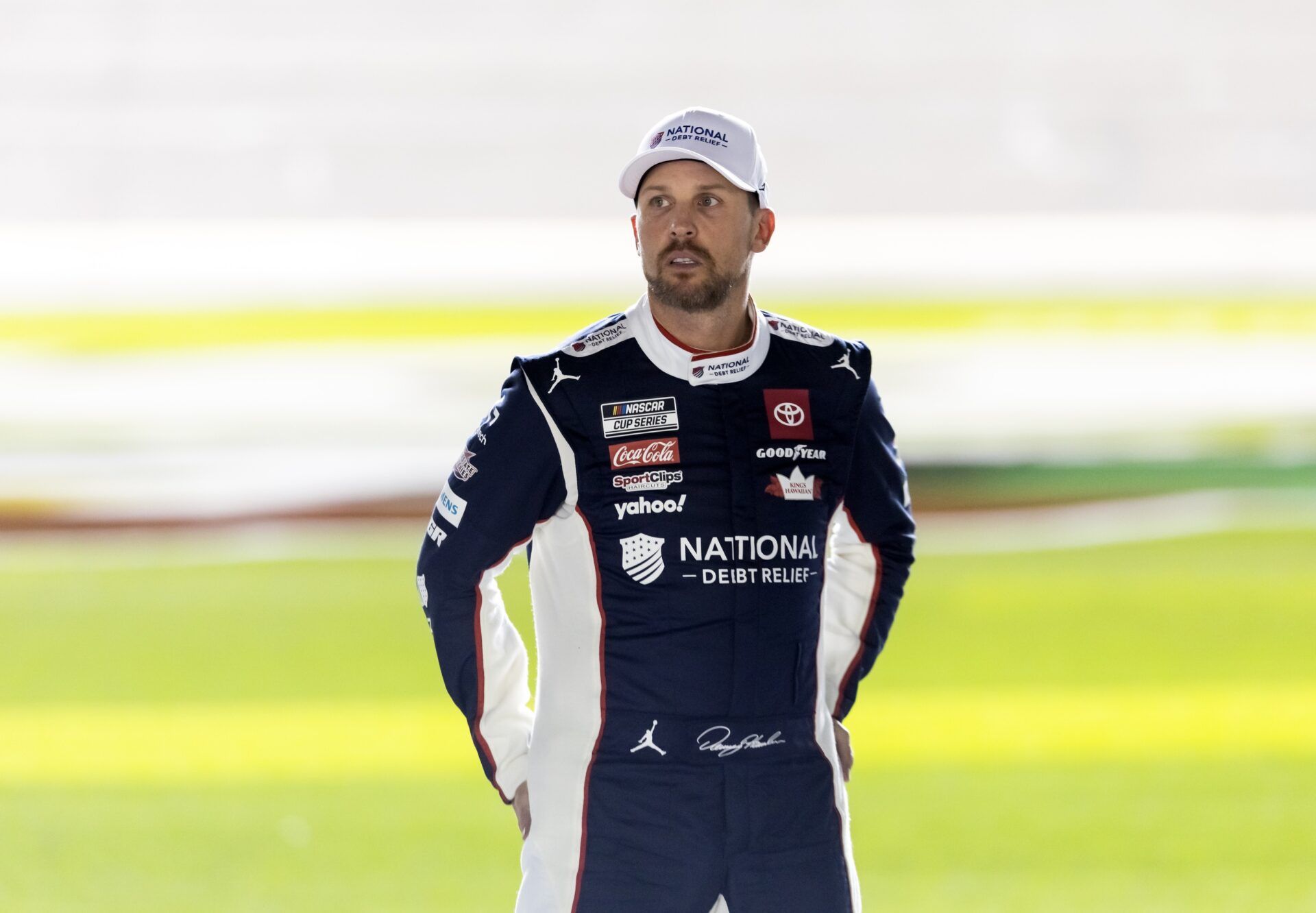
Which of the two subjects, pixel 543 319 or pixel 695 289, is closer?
pixel 695 289

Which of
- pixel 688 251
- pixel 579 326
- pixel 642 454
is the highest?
pixel 579 326

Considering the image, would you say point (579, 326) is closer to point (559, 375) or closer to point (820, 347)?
point (820, 347)

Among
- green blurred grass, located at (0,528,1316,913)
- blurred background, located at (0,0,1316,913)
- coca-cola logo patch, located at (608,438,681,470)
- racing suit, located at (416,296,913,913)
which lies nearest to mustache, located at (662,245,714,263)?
racing suit, located at (416,296,913,913)

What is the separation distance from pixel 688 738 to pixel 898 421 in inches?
318

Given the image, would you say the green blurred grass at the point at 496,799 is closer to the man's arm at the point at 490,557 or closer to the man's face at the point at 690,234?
the man's arm at the point at 490,557

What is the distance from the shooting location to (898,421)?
31.6ft

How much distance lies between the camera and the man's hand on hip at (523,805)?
71.7 inches

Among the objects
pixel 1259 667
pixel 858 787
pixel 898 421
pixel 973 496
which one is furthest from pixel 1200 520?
pixel 858 787

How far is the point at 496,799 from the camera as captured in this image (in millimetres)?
4730

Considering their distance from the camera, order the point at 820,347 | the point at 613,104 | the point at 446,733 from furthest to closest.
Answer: the point at 613,104 < the point at 446,733 < the point at 820,347

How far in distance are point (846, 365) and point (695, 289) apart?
25 cm
